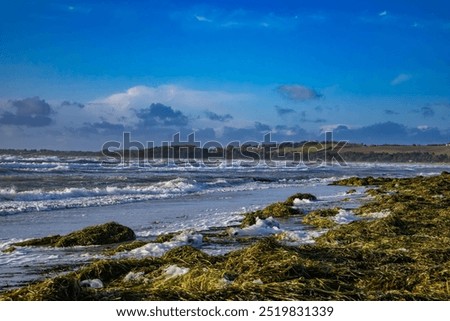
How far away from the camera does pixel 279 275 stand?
14.7ft

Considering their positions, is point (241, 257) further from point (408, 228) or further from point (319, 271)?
point (408, 228)

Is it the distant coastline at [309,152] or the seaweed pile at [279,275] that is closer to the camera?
the seaweed pile at [279,275]

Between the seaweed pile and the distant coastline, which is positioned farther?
the distant coastline

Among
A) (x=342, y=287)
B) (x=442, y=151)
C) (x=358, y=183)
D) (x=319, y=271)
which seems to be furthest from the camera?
(x=442, y=151)

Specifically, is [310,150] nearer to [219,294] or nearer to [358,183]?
[358,183]

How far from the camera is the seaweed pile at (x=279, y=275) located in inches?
159

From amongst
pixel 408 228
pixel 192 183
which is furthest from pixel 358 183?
pixel 408 228

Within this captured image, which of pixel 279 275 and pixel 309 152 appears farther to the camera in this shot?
pixel 309 152

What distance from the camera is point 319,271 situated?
471cm

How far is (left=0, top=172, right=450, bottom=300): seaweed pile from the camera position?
4.03 meters

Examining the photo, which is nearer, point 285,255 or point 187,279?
point 187,279

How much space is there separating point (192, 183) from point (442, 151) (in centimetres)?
9212

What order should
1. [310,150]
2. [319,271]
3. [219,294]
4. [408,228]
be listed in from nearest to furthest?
[219,294]
[319,271]
[408,228]
[310,150]
